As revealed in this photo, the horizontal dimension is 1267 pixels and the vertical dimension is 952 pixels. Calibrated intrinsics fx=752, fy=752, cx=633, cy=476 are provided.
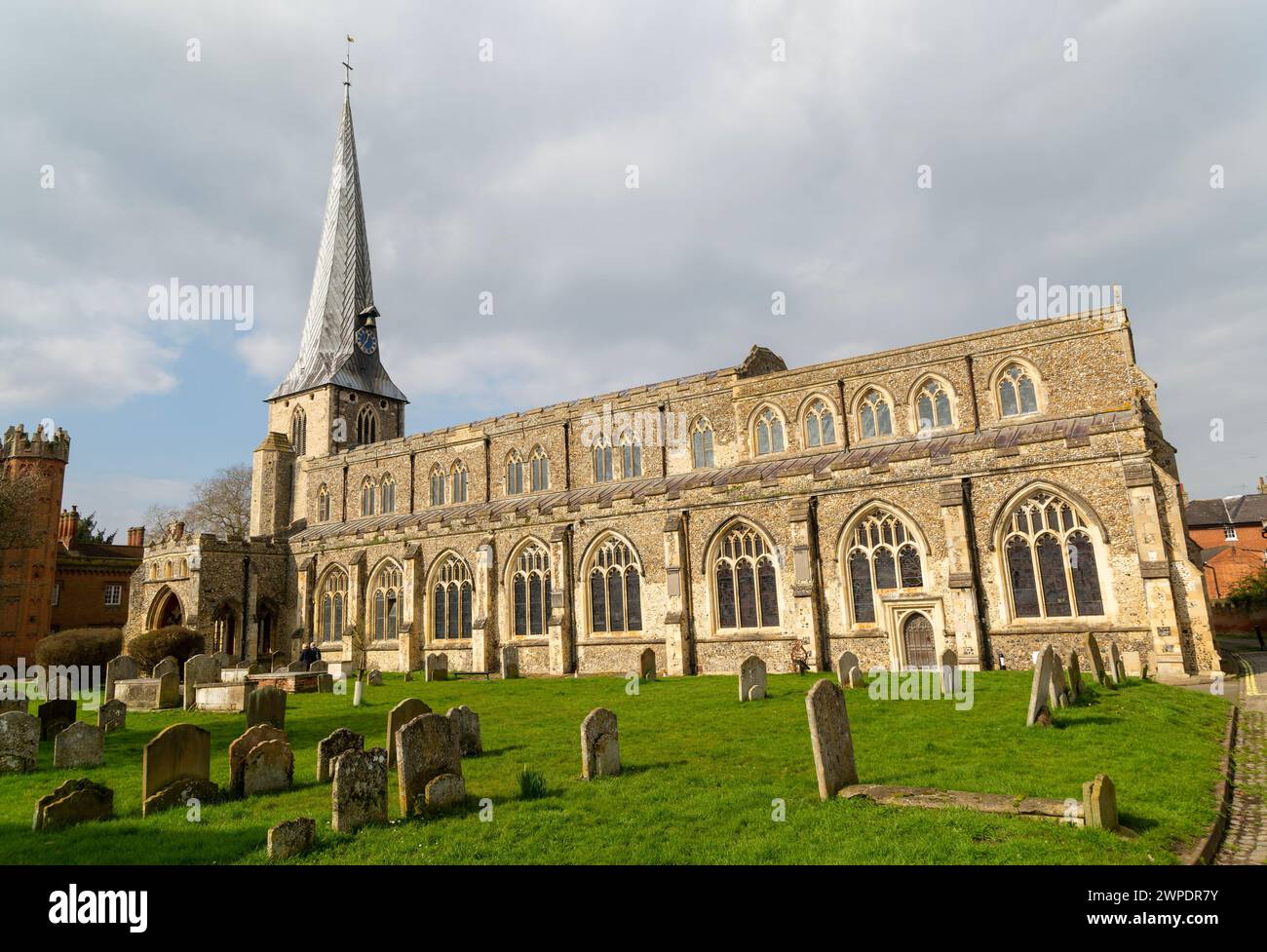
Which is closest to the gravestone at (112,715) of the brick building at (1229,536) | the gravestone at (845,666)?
the gravestone at (845,666)

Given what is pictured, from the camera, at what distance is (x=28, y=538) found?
34.8 metres

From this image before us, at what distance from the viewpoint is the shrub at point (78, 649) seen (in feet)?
91.9

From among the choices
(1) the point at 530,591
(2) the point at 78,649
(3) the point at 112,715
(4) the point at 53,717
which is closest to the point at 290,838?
(4) the point at 53,717

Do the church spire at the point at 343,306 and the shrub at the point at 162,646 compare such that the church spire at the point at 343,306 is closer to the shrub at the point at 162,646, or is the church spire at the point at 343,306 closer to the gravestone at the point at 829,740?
the shrub at the point at 162,646

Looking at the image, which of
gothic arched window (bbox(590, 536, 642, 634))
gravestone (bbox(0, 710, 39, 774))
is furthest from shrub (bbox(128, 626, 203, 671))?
gravestone (bbox(0, 710, 39, 774))

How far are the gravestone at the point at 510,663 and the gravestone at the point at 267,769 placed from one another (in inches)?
573

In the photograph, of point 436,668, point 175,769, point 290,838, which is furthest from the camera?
point 436,668

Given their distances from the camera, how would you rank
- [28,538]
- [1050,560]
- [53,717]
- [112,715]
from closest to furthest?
[53,717] < [112,715] < [1050,560] < [28,538]

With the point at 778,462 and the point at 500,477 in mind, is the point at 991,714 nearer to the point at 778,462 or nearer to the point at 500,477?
the point at 778,462

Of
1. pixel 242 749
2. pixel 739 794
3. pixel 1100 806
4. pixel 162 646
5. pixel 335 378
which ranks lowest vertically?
pixel 739 794

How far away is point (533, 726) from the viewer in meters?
12.5

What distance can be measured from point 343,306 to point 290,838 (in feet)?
143

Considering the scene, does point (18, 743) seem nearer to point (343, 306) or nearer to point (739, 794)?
point (739, 794)
